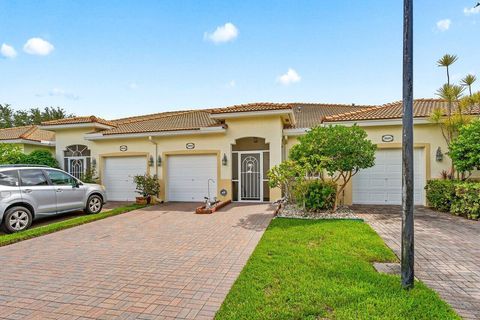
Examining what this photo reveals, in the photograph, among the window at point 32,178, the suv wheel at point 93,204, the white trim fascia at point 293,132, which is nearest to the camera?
the window at point 32,178

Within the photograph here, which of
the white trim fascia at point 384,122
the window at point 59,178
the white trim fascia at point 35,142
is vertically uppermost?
the white trim fascia at point 384,122

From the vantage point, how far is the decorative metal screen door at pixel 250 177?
43.2 feet

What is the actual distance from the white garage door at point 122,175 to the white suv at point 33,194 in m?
4.15

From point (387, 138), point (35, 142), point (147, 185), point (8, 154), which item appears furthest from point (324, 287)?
point (35, 142)

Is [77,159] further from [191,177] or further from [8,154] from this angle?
[191,177]

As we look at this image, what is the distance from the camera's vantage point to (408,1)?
380 centimetres

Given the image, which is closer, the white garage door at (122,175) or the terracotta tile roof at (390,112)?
the terracotta tile roof at (390,112)

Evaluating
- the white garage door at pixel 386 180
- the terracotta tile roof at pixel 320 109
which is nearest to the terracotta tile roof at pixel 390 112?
the white garage door at pixel 386 180

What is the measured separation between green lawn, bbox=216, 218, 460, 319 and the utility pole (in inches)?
22.1

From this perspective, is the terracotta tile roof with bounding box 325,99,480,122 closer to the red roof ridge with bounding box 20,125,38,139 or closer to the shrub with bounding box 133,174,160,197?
the shrub with bounding box 133,174,160,197

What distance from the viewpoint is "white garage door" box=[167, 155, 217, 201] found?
13641 mm

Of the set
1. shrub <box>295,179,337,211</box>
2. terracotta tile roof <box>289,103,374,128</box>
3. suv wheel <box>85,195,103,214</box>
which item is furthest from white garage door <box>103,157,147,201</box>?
terracotta tile roof <box>289,103,374,128</box>

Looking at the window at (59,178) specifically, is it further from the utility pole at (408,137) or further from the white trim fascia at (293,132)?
the utility pole at (408,137)

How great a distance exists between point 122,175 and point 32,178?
622 cm
